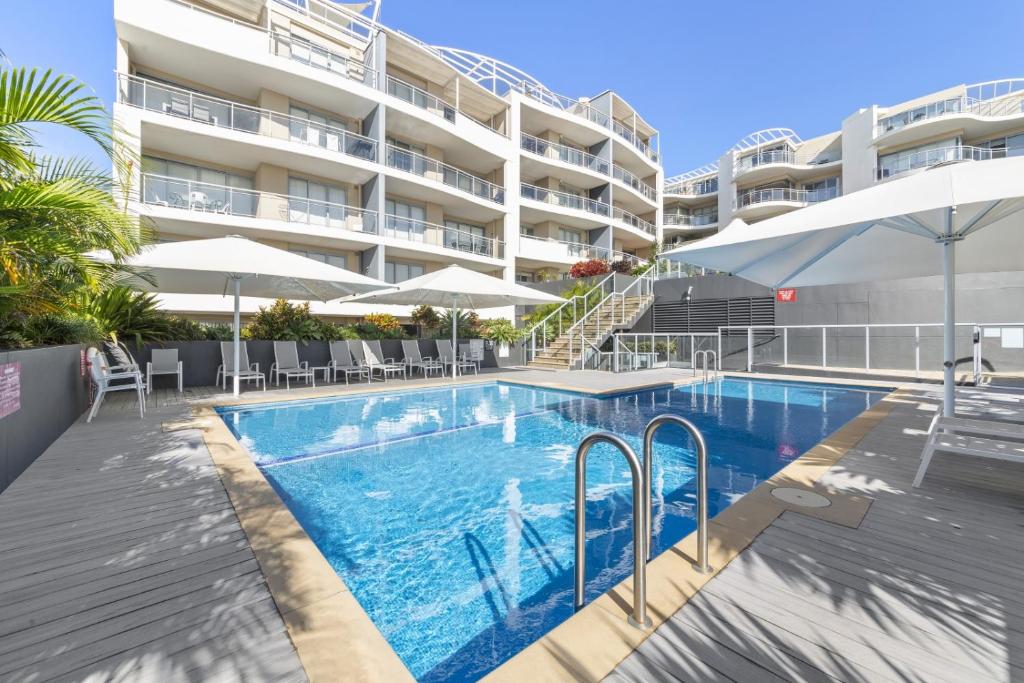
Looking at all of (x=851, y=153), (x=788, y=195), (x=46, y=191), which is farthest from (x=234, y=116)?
(x=851, y=153)

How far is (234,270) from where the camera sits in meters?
7.86

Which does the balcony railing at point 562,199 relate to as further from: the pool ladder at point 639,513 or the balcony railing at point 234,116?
the pool ladder at point 639,513

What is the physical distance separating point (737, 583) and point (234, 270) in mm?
8746

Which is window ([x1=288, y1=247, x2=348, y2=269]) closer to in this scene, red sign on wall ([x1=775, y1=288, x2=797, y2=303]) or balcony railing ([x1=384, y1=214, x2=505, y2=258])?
balcony railing ([x1=384, y1=214, x2=505, y2=258])

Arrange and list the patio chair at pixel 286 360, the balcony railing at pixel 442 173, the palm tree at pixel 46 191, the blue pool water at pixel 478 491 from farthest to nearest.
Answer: the balcony railing at pixel 442 173
the patio chair at pixel 286 360
the palm tree at pixel 46 191
the blue pool water at pixel 478 491

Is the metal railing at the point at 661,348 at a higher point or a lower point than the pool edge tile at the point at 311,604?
higher

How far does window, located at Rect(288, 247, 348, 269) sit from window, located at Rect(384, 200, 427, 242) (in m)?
2.37

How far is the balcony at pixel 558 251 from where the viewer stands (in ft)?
82.5

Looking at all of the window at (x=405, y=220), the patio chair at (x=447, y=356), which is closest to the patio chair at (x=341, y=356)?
the patio chair at (x=447, y=356)

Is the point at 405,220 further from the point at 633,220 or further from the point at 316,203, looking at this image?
the point at 633,220

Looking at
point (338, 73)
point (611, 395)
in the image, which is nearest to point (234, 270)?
point (611, 395)

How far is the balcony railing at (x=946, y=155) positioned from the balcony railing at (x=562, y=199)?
59.5 feet

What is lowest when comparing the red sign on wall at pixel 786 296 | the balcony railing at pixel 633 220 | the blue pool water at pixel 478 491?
the blue pool water at pixel 478 491

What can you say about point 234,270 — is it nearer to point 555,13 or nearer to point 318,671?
point 318,671
